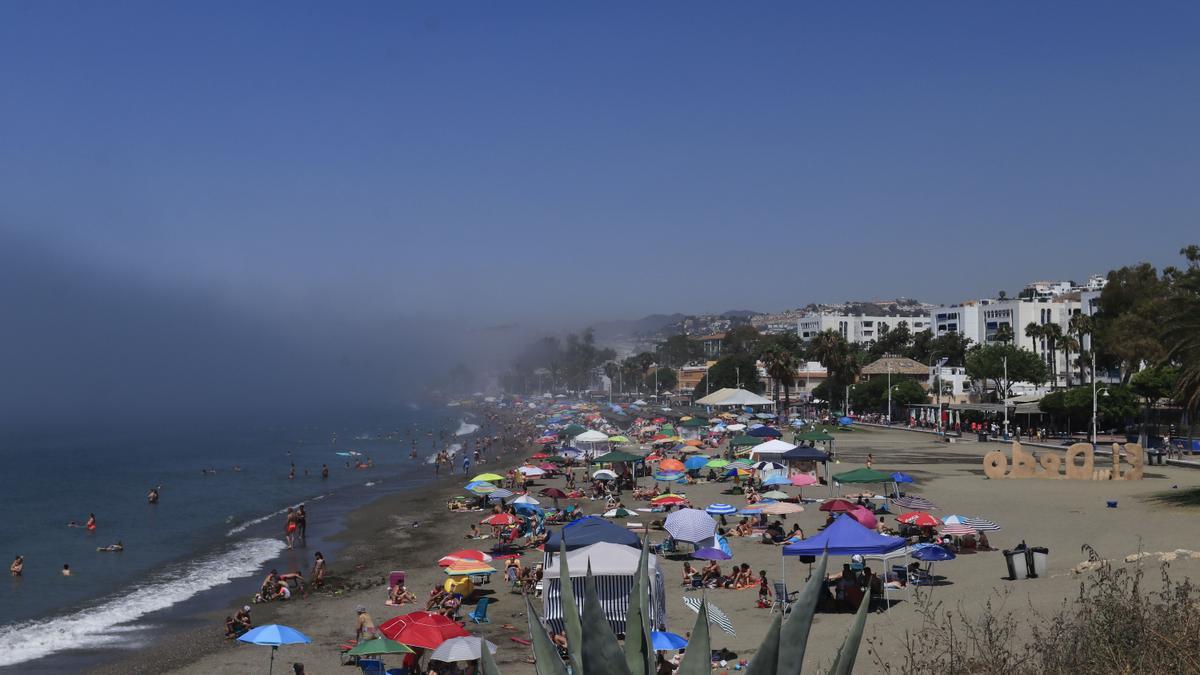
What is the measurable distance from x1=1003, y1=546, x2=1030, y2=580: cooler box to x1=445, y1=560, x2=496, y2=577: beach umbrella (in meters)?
10.7

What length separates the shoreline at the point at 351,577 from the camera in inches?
738

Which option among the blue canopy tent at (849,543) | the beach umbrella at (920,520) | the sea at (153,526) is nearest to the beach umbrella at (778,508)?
the beach umbrella at (920,520)

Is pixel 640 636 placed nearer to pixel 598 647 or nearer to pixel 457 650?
pixel 598 647

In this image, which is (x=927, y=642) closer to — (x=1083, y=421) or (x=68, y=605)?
(x=68, y=605)

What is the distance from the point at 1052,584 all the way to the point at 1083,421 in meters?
47.4

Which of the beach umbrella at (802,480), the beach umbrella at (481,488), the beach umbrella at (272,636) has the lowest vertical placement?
the beach umbrella at (481,488)

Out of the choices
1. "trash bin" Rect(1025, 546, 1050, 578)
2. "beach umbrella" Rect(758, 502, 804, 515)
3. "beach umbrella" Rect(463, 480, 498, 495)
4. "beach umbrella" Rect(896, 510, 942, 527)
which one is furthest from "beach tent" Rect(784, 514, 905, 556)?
"beach umbrella" Rect(463, 480, 498, 495)

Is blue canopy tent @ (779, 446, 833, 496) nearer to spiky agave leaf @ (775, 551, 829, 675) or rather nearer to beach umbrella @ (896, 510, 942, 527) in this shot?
beach umbrella @ (896, 510, 942, 527)

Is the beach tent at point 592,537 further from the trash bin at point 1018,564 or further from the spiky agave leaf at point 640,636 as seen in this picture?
the spiky agave leaf at point 640,636

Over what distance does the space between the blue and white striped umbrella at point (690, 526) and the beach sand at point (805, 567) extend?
101cm

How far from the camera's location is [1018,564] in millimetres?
17734

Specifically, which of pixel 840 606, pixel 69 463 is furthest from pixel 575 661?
pixel 69 463

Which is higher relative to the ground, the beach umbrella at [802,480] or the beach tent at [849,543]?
the beach tent at [849,543]

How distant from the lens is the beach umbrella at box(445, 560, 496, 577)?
21359 millimetres
